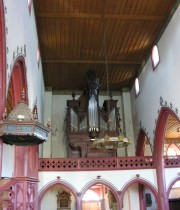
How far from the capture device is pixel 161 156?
15266mm

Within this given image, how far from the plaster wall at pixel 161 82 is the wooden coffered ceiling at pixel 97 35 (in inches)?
27.3

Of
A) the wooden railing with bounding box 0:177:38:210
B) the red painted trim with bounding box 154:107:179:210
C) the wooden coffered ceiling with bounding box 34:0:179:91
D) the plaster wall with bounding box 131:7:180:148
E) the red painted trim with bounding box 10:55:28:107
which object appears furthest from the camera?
the red painted trim with bounding box 154:107:179:210

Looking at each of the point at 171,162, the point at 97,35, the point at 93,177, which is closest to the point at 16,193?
the point at 93,177

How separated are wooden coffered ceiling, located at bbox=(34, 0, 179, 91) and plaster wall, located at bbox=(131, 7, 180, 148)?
Answer: 2.27 ft

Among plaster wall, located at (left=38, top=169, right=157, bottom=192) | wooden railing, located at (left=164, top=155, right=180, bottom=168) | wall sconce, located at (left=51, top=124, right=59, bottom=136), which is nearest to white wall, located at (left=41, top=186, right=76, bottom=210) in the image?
plaster wall, located at (left=38, top=169, right=157, bottom=192)

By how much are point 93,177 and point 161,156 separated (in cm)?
362

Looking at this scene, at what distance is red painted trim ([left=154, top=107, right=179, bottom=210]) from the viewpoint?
47.4ft

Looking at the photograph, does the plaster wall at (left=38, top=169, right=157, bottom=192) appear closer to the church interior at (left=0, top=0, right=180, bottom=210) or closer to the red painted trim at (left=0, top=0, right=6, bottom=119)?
the church interior at (left=0, top=0, right=180, bottom=210)

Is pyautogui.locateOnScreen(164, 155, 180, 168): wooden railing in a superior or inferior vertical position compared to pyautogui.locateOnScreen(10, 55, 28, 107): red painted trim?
inferior

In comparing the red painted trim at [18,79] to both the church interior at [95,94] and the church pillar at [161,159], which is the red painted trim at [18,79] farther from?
the church pillar at [161,159]

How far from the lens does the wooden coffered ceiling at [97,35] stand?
12812 millimetres

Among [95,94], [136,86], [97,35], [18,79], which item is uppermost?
[97,35]

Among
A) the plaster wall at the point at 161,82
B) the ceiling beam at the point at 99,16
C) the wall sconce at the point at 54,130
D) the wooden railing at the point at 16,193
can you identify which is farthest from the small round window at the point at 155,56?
the wooden railing at the point at 16,193

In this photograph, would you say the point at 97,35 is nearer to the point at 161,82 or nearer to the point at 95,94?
the point at 161,82
